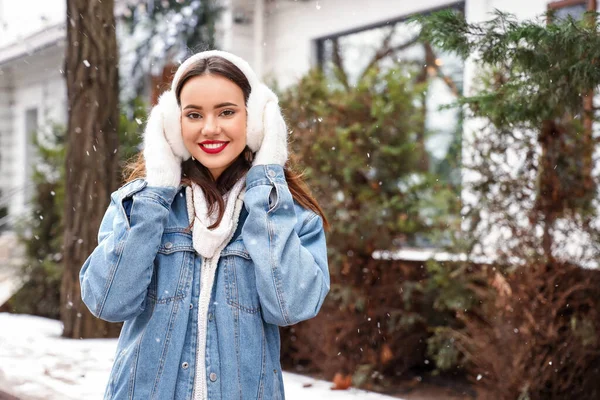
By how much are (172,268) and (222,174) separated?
371 millimetres

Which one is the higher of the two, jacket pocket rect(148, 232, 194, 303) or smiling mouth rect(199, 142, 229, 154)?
smiling mouth rect(199, 142, 229, 154)

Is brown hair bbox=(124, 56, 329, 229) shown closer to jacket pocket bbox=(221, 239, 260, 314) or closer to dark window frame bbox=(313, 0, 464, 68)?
jacket pocket bbox=(221, 239, 260, 314)

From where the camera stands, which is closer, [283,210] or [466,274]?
[283,210]

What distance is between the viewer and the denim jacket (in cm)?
187

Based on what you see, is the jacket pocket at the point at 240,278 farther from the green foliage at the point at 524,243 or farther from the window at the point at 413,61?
the window at the point at 413,61

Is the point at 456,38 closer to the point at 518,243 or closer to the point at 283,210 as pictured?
→ the point at 283,210

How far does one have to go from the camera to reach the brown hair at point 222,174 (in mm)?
2039

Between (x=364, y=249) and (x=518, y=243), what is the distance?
4.44ft

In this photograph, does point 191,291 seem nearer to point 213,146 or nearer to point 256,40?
point 213,146

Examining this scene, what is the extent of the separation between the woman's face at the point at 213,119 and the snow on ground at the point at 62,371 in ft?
8.23

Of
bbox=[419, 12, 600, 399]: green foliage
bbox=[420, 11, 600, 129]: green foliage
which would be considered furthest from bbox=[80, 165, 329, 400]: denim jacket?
bbox=[419, 12, 600, 399]: green foliage

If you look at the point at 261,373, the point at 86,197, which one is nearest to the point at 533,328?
the point at 261,373

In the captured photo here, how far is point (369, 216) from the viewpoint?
5.34 m

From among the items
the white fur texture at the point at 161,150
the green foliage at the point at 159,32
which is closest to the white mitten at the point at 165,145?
the white fur texture at the point at 161,150
